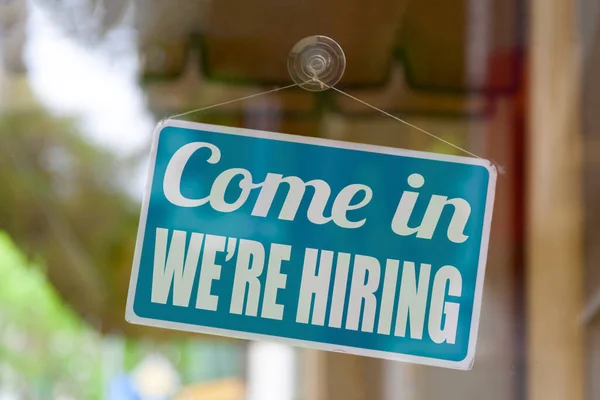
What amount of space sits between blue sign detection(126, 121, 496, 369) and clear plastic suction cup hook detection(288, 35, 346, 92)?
0.07 metres

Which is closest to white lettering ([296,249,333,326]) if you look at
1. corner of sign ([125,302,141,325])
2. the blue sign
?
the blue sign

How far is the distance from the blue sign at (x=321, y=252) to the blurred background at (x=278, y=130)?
5 cm

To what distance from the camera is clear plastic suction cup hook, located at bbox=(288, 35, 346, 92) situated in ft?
1.41

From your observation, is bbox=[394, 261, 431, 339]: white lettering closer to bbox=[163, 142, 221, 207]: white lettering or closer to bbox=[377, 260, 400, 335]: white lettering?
bbox=[377, 260, 400, 335]: white lettering

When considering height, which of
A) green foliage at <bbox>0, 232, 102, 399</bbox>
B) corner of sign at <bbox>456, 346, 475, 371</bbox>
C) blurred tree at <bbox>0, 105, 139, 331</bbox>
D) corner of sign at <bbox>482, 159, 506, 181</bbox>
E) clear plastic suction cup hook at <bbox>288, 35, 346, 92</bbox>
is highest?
clear plastic suction cup hook at <bbox>288, 35, 346, 92</bbox>

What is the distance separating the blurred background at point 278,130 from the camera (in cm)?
42

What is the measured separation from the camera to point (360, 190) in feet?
1.26

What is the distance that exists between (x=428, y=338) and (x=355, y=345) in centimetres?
5

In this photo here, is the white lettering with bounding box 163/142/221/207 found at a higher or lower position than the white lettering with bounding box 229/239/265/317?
higher

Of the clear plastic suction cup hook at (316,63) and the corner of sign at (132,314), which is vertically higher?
the clear plastic suction cup hook at (316,63)

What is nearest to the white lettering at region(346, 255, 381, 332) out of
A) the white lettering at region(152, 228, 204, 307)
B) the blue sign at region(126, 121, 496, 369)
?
the blue sign at region(126, 121, 496, 369)

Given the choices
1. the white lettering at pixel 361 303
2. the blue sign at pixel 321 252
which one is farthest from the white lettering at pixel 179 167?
the white lettering at pixel 361 303

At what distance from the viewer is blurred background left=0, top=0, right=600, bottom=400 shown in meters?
0.42

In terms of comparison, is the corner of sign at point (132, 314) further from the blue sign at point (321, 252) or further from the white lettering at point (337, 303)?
the white lettering at point (337, 303)
